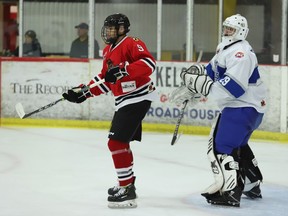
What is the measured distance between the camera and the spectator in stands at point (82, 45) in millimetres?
8727

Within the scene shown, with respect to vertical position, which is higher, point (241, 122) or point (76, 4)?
point (76, 4)

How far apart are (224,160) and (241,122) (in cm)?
23

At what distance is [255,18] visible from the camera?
825 cm

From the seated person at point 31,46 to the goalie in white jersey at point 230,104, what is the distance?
4780 millimetres

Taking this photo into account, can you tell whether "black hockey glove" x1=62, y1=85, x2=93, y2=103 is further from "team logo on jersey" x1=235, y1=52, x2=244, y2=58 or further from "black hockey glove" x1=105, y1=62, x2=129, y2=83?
"team logo on jersey" x1=235, y1=52, x2=244, y2=58

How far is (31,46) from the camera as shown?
8953mm

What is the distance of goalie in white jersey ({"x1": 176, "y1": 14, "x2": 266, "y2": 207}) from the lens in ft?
13.7

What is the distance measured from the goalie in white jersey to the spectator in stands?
14.6 feet

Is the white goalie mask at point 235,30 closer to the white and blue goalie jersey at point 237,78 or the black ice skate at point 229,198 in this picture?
the white and blue goalie jersey at point 237,78

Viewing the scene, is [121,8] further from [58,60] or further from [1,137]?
[1,137]

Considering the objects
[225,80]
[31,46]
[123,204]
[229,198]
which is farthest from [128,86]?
[31,46]

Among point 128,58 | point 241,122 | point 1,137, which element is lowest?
point 1,137

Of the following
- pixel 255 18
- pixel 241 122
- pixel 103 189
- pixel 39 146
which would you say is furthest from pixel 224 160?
pixel 255 18

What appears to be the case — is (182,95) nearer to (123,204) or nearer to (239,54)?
(239,54)
